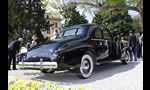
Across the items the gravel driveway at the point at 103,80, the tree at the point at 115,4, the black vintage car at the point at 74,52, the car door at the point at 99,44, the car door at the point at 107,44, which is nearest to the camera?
the gravel driveway at the point at 103,80

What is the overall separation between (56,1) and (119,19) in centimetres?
2636

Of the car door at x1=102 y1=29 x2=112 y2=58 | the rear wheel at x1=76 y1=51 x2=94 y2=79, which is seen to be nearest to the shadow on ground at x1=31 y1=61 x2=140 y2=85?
the rear wheel at x1=76 y1=51 x2=94 y2=79

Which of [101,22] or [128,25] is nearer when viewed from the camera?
[128,25]

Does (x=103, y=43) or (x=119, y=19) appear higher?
(x=119, y=19)

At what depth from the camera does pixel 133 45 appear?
9.30m

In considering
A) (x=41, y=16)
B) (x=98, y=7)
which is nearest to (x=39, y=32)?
(x=41, y=16)

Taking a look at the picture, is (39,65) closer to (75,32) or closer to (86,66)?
(86,66)

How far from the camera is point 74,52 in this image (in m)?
4.37

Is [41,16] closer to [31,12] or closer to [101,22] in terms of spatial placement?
[31,12]

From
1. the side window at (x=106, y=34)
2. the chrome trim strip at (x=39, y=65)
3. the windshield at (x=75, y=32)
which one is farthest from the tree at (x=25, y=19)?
the chrome trim strip at (x=39, y=65)

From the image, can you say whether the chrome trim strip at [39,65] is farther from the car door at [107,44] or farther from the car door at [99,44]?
the car door at [107,44]

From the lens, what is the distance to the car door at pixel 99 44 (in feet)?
17.7

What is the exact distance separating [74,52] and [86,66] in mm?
698

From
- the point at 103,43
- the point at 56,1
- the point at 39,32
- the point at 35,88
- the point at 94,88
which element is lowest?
the point at 94,88
